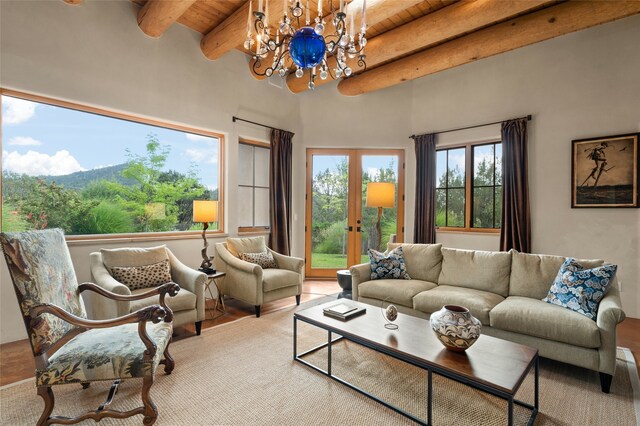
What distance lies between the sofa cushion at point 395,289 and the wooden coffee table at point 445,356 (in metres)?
0.69

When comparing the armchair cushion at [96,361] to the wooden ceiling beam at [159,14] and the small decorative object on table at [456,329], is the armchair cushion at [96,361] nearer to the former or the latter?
the small decorative object on table at [456,329]

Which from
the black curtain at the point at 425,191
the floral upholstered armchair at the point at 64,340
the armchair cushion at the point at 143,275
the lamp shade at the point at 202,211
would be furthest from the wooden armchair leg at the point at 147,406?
the black curtain at the point at 425,191

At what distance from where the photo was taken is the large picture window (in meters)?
3.01

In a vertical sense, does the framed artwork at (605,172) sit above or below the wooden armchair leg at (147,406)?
above

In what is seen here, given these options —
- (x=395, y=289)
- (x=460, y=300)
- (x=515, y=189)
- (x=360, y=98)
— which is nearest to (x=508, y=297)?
(x=460, y=300)

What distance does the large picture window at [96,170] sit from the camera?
9.87 ft

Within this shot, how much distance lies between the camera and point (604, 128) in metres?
3.78

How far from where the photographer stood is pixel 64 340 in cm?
186

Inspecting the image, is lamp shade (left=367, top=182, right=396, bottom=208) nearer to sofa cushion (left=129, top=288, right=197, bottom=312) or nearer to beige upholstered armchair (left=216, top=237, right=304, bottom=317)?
beige upholstered armchair (left=216, top=237, right=304, bottom=317)

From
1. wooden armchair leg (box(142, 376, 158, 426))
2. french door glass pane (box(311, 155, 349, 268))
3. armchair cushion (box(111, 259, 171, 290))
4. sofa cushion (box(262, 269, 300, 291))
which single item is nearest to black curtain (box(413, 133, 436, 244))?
french door glass pane (box(311, 155, 349, 268))

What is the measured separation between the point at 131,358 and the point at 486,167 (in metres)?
4.89

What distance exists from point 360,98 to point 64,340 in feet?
16.4

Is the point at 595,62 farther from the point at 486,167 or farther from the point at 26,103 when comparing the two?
the point at 26,103

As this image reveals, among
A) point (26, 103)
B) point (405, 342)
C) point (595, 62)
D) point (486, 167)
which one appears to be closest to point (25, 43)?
point (26, 103)
